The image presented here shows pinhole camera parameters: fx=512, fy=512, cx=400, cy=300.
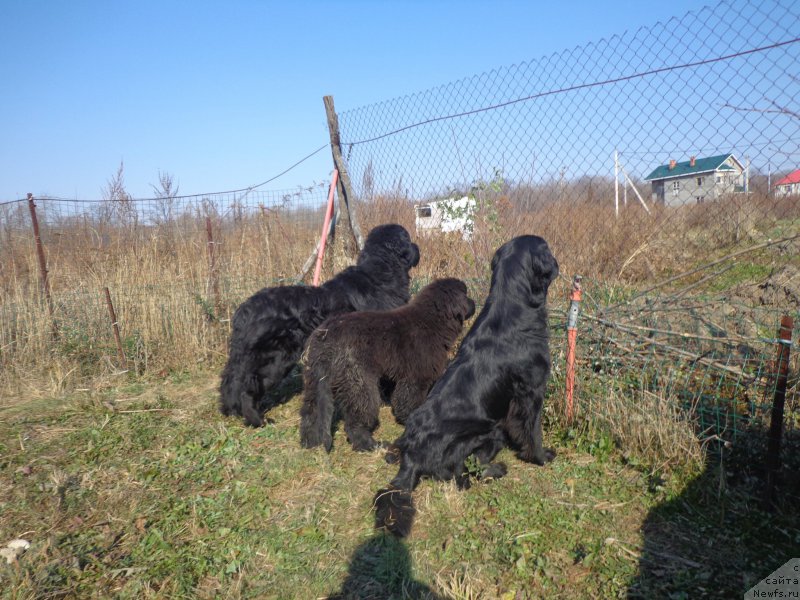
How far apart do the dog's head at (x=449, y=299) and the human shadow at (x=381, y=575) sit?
191 centimetres

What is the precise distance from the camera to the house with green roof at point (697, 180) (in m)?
5.45

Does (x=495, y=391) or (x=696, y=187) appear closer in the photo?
(x=495, y=391)

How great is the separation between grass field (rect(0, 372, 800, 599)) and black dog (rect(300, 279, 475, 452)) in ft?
0.99

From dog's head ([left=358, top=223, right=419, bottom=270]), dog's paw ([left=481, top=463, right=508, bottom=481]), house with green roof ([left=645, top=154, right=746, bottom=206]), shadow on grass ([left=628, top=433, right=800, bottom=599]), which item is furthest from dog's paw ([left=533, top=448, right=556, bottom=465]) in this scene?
house with green roof ([left=645, top=154, right=746, bottom=206])

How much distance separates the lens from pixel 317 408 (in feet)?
13.3

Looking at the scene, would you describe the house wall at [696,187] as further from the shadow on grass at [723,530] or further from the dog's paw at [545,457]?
the dog's paw at [545,457]

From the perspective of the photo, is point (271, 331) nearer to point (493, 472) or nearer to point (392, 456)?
point (392, 456)

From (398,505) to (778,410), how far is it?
2244 mm

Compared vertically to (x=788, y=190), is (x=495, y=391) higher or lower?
lower

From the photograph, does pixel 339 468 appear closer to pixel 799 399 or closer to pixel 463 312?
pixel 463 312

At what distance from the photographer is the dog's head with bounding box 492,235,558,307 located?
3680mm

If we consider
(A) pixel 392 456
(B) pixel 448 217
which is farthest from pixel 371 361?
(B) pixel 448 217

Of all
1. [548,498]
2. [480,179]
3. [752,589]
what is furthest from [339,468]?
[480,179]

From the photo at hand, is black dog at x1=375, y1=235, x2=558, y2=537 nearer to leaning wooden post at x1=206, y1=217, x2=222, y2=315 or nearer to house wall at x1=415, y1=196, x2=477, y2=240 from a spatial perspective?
house wall at x1=415, y1=196, x2=477, y2=240
